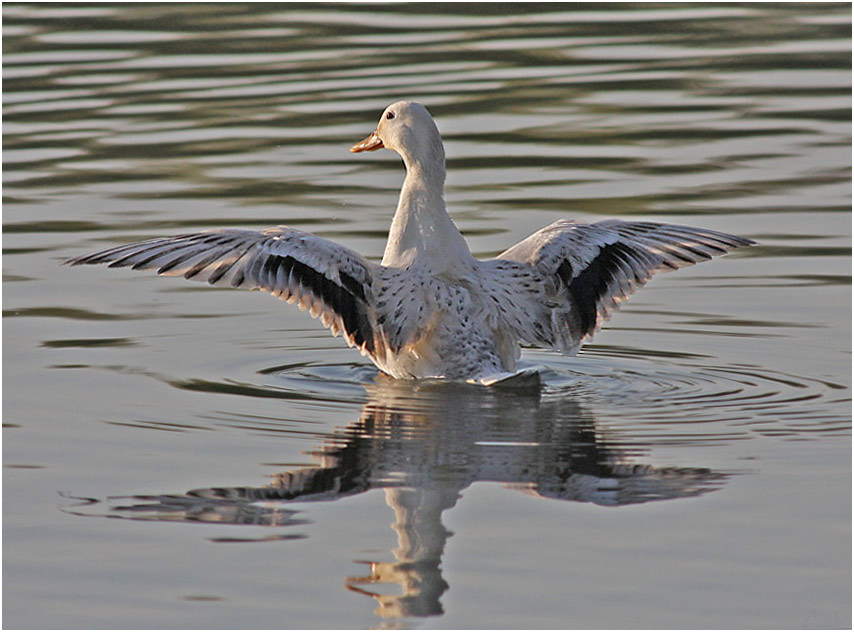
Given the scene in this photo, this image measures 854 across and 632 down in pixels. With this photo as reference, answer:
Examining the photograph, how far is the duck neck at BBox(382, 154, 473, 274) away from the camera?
881cm

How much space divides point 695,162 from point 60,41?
31.8ft

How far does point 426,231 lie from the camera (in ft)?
29.1

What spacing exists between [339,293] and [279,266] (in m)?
0.39

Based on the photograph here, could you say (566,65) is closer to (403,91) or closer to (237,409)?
(403,91)

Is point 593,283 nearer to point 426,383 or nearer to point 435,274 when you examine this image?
point 435,274

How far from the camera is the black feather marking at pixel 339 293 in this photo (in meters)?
8.45

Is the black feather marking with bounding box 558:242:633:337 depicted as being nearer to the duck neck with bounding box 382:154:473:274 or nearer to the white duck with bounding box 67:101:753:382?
the white duck with bounding box 67:101:753:382

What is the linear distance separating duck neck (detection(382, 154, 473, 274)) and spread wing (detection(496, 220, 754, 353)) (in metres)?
0.35

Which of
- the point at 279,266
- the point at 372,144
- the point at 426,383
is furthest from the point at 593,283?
the point at 372,144

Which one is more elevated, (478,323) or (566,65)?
(566,65)

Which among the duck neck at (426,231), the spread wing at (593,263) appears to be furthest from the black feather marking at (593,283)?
the duck neck at (426,231)

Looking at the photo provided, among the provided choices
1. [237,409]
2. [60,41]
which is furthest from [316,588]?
[60,41]

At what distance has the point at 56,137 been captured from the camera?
15.6m

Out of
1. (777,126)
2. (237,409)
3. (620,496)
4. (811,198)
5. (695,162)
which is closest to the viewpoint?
(620,496)
